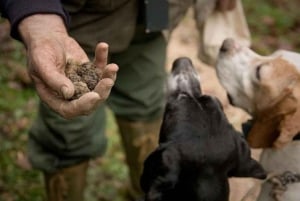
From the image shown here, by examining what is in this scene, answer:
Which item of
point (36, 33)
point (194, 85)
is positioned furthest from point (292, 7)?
point (36, 33)

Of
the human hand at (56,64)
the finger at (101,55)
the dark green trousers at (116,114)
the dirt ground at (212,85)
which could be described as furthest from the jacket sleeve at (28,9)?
the dirt ground at (212,85)

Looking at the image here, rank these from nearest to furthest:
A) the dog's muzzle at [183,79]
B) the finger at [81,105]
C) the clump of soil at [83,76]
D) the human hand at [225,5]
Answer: the finger at [81,105] → the clump of soil at [83,76] → the dog's muzzle at [183,79] → the human hand at [225,5]

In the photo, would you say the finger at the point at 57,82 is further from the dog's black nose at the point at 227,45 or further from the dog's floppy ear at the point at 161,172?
the dog's black nose at the point at 227,45

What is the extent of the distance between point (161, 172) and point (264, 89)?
1.70ft

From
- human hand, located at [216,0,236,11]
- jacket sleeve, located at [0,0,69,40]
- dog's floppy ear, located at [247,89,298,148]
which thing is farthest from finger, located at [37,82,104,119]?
human hand, located at [216,0,236,11]

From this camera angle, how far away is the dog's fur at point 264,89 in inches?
83.1

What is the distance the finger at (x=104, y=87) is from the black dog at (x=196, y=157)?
1.20 ft

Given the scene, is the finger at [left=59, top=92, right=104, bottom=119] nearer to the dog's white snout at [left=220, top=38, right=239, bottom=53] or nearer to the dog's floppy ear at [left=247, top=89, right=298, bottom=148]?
the dog's floppy ear at [left=247, top=89, right=298, bottom=148]

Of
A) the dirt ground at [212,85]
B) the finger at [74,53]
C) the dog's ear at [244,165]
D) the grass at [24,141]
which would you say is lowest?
the grass at [24,141]

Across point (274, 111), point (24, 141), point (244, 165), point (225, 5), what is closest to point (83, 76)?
point (244, 165)

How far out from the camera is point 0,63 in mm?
4125

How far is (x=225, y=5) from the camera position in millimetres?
2748

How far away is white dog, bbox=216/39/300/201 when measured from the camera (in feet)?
6.83

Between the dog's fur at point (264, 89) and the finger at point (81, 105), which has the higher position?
the finger at point (81, 105)
